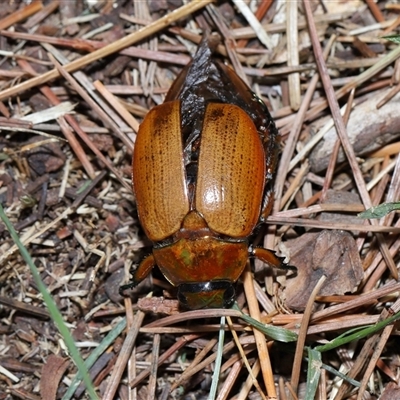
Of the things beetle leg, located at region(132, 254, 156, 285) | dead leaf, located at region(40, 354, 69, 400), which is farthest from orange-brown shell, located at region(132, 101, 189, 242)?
dead leaf, located at region(40, 354, 69, 400)

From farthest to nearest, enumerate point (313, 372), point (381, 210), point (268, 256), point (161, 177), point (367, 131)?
point (367, 131) → point (268, 256) → point (161, 177) → point (381, 210) → point (313, 372)

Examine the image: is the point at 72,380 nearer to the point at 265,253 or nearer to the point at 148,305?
the point at 148,305

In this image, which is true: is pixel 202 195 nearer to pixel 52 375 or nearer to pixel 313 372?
pixel 313 372

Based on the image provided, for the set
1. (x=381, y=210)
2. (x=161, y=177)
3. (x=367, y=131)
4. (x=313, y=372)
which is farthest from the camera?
(x=367, y=131)

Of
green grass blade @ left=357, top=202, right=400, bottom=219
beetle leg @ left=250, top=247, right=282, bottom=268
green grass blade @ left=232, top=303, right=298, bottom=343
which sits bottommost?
green grass blade @ left=232, top=303, right=298, bottom=343

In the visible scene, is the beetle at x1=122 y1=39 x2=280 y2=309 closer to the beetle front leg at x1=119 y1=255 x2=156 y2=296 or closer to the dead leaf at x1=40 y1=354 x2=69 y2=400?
the beetle front leg at x1=119 y1=255 x2=156 y2=296

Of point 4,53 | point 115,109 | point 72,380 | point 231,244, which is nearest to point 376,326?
point 231,244

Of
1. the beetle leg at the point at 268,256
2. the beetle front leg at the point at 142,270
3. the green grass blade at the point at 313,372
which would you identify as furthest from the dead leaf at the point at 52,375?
the green grass blade at the point at 313,372

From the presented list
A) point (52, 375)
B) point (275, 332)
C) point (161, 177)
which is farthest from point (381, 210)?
point (52, 375)
